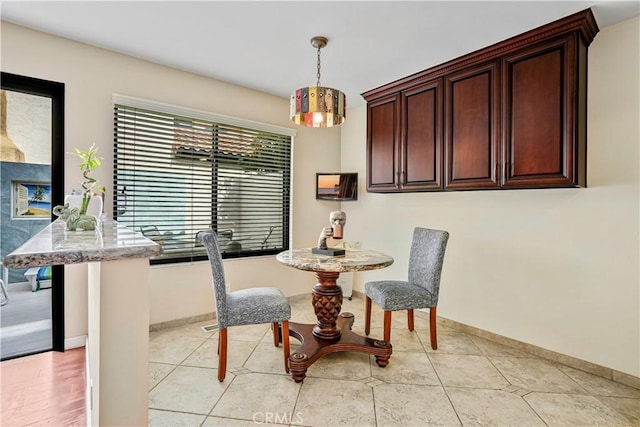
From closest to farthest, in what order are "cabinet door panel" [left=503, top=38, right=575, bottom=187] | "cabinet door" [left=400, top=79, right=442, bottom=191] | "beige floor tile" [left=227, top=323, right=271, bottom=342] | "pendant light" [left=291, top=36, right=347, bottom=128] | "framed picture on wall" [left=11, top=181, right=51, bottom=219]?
1. "pendant light" [left=291, top=36, right=347, bottom=128]
2. "cabinet door panel" [left=503, top=38, right=575, bottom=187]
3. "beige floor tile" [left=227, top=323, right=271, bottom=342]
4. "cabinet door" [left=400, top=79, right=442, bottom=191]
5. "framed picture on wall" [left=11, top=181, right=51, bottom=219]

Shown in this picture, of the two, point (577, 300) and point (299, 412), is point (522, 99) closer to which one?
point (577, 300)

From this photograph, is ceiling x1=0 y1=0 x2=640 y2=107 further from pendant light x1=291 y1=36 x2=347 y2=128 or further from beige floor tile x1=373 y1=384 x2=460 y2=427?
beige floor tile x1=373 y1=384 x2=460 y2=427

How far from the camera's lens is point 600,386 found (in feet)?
7.18

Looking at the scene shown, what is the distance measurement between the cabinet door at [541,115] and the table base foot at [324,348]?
1.63 meters

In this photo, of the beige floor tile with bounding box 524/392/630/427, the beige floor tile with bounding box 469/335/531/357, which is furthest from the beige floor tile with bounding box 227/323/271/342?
the beige floor tile with bounding box 524/392/630/427

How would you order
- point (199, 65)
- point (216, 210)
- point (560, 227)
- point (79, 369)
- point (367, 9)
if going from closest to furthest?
point (367, 9), point (79, 369), point (560, 227), point (199, 65), point (216, 210)

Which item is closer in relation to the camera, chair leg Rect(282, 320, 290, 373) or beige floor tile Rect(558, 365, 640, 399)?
beige floor tile Rect(558, 365, 640, 399)

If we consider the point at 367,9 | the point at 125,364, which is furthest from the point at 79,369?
the point at 367,9

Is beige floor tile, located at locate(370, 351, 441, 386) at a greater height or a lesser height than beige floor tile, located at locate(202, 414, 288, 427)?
greater

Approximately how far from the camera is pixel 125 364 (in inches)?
40.6

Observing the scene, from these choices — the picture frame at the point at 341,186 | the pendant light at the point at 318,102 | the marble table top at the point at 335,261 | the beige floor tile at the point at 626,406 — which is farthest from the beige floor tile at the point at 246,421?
the picture frame at the point at 341,186

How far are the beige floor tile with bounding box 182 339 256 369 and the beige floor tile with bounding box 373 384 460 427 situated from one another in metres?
1.06

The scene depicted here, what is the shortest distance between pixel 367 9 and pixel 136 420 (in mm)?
2490

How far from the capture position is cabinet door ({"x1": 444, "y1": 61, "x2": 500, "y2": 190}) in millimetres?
2594
